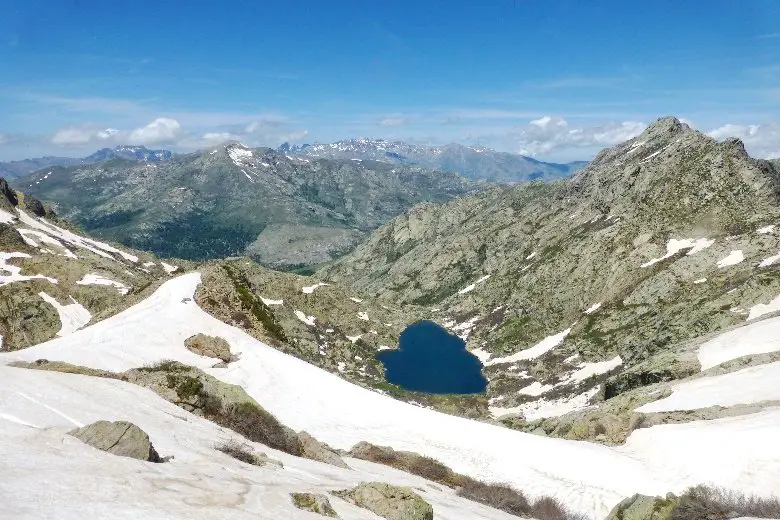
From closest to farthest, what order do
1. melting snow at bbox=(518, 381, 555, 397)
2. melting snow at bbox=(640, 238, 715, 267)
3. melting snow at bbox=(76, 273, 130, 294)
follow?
1. melting snow at bbox=(76, 273, 130, 294)
2. melting snow at bbox=(518, 381, 555, 397)
3. melting snow at bbox=(640, 238, 715, 267)

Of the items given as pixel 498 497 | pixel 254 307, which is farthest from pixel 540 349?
pixel 498 497

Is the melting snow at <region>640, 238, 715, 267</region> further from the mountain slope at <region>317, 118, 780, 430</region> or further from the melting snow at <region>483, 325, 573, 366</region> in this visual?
the melting snow at <region>483, 325, 573, 366</region>

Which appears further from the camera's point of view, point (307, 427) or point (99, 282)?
point (99, 282)

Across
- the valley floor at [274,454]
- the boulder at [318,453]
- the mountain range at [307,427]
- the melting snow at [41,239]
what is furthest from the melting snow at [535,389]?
the melting snow at [41,239]

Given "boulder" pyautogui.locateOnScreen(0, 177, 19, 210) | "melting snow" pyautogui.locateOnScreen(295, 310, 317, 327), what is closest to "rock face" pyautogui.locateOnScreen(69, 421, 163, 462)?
"melting snow" pyautogui.locateOnScreen(295, 310, 317, 327)

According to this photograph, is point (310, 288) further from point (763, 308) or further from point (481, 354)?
point (763, 308)
